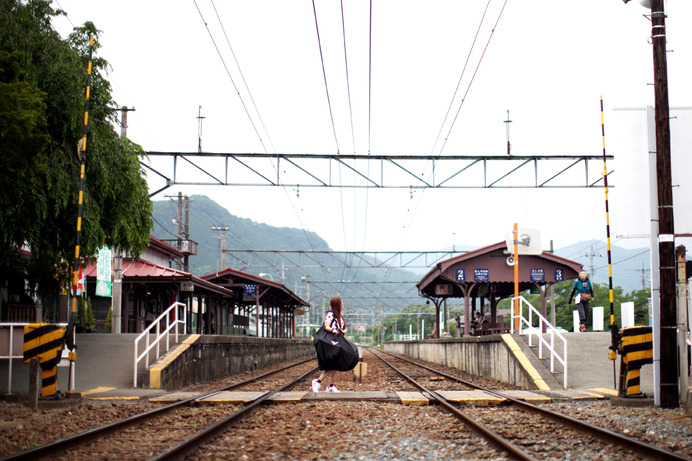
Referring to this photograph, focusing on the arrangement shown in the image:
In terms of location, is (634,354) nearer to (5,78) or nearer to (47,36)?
(5,78)

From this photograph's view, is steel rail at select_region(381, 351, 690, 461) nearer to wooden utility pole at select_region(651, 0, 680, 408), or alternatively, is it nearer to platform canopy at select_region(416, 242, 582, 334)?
wooden utility pole at select_region(651, 0, 680, 408)

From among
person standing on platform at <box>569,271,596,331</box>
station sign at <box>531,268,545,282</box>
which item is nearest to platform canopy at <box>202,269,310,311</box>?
station sign at <box>531,268,545,282</box>

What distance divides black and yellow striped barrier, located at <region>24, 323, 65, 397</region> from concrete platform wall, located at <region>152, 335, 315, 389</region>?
104 inches

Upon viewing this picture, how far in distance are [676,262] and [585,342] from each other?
5.33 meters

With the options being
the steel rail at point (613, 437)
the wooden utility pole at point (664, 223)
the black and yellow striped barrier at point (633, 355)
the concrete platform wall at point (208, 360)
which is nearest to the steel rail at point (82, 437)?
the concrete platform wall at point (208, 360)

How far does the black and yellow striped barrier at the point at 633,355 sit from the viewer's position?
923cm

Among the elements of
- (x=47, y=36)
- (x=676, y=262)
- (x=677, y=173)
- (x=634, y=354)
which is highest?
(x=47, y=36)

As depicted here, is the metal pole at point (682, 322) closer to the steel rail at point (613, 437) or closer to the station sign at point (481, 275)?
the steel rail at point (613, 437)

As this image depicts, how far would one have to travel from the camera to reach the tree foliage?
11016 millimetres

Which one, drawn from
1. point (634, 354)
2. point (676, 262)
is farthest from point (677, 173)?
point (634, 354)

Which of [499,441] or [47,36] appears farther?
[47,36]

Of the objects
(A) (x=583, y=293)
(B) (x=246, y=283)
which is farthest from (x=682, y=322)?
(B) (x=246, y=283)

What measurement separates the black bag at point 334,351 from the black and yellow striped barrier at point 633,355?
3797 mm

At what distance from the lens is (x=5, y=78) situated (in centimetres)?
916
